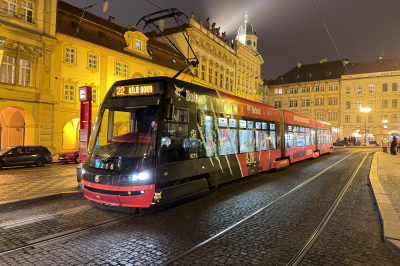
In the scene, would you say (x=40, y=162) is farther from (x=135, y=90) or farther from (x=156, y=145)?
(x=156, y=145)

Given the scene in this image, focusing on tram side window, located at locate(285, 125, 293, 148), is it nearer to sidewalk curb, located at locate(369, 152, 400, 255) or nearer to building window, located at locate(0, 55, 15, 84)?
sidewalk curb, located at locate(369, 152, 400, 255)

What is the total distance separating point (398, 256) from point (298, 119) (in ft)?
47.1

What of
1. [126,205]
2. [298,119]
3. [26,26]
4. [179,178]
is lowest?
[126,205]

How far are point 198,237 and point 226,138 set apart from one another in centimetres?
468

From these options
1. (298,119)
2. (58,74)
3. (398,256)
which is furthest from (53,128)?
(398,256)

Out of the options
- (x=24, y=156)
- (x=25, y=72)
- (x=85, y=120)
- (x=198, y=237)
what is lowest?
(x=198, y=237)

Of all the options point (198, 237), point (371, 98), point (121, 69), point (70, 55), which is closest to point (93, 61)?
point (70, 55)

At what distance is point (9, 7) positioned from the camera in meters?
19.8

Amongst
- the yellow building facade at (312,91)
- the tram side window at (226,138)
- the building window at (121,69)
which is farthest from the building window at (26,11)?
the yellow building facade at (312,91)

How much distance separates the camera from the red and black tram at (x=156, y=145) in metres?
6.23

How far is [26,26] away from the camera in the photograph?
20766mm

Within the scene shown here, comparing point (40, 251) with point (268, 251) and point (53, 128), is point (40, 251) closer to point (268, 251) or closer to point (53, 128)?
point (268, 251)

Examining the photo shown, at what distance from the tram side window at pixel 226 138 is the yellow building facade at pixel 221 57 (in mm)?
23699

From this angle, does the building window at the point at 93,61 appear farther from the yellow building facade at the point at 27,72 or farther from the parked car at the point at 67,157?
the parked car at the point at 67,157
